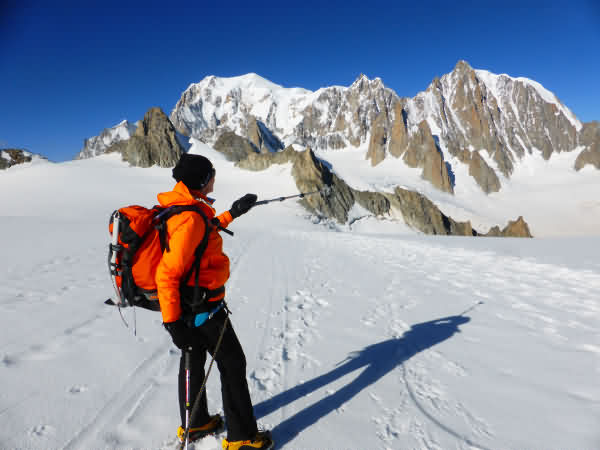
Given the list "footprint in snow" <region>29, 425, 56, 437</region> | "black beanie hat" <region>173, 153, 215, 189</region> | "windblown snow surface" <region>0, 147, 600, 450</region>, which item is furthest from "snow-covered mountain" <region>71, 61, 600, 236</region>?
"footprint in snow" <region>29, 425, 56, 437</region>

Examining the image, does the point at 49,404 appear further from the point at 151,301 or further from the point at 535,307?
the point at 535,307

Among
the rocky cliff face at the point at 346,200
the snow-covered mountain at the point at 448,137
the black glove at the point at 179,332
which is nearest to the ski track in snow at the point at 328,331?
the black glove at the point at 179,332

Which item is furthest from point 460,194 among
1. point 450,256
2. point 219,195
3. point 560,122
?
point 450,256

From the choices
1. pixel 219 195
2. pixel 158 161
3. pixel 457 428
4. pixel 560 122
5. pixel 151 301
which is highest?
pixel 560 122

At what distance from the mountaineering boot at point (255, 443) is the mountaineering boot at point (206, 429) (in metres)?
0.23

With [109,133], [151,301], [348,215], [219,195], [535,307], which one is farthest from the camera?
[109,133]

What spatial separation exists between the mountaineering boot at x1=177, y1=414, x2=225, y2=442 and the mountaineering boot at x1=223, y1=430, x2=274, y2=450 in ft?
0.75

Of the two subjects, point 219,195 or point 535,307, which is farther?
point 219,195

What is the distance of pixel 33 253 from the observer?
372 inches

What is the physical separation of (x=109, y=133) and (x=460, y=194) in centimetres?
21055

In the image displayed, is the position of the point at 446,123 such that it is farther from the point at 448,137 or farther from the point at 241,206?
the point at 241,206

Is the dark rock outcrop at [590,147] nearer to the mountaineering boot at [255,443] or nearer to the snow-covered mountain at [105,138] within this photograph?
the mountaineering boot at [255,443]

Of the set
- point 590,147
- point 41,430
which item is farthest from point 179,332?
point 590,147

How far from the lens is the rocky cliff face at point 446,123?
471ft
